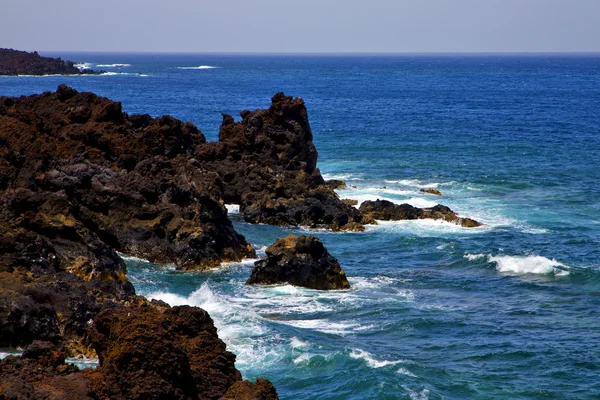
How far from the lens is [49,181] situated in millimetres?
35312

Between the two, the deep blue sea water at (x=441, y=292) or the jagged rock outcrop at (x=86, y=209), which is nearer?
the deep blue sea water at (x=441, y=292)

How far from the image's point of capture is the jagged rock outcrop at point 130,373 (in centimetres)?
1448

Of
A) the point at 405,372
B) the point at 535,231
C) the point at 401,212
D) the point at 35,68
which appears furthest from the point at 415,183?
the point at 35,68

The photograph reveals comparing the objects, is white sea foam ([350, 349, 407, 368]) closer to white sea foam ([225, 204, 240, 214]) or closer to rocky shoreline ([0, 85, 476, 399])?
rocky shoreline ([0, 85, 476, 399])

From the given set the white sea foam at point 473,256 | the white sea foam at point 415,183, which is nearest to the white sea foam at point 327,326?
the white sea foam at point 473,256

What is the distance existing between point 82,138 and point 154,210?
327 inches

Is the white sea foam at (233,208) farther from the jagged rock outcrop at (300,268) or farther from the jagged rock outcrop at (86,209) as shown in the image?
the jagged rock outcrop at (300,268)

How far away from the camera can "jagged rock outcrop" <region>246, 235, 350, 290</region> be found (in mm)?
31562

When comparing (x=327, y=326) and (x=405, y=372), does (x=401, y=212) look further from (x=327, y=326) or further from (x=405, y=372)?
(x=405, y=372)

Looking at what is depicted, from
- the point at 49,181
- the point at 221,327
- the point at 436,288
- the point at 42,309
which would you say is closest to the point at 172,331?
→ the point at 42,309

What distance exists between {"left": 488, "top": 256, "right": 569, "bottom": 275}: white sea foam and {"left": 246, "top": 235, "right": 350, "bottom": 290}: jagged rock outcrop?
29.3 feet

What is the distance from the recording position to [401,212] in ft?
151

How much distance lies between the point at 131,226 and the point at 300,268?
27.1 ft

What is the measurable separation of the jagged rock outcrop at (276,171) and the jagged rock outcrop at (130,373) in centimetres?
2763
